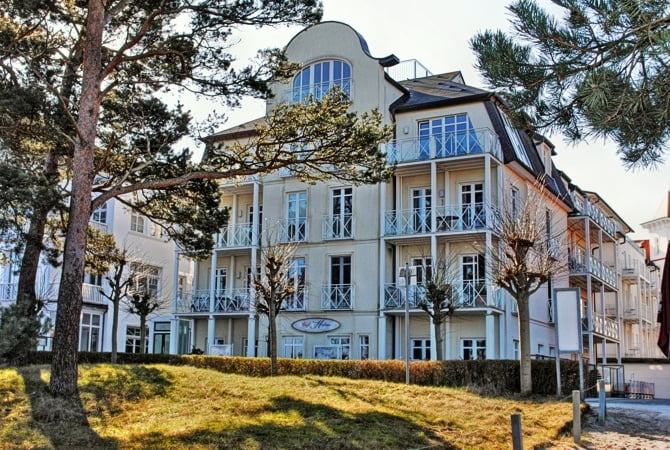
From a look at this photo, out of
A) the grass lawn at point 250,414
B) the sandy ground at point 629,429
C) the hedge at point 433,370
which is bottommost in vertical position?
the sandy ground at point 629,429

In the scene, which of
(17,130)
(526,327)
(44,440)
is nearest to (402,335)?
(526,327)

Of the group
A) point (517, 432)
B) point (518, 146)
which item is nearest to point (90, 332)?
point (518, 146)

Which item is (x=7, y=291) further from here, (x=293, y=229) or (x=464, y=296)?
(x=464, y=296)

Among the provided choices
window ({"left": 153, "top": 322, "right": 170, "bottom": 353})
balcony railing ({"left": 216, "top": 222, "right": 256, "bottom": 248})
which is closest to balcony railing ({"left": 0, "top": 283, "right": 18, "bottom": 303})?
window ({"left": 153, "top": 322, "right": 170, "bottom": 353})

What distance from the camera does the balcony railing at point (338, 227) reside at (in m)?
29.8

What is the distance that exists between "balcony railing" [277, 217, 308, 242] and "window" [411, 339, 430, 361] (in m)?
6.22

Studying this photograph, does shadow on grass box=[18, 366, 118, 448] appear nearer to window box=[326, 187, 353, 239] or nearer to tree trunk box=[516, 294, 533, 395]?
tree trunk box=[516, 294, 533, 395]

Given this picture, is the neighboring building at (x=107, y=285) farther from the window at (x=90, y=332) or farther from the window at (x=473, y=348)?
the window at (x=473, y=348)

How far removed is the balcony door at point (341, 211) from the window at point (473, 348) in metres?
6.21

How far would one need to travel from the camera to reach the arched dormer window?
31.0 m

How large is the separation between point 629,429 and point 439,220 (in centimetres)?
1503

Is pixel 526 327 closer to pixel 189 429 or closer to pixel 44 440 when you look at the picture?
pixel 189 429

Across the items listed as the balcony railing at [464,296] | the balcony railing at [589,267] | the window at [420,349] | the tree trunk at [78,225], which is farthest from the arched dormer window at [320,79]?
the tree trunk at [78,225]

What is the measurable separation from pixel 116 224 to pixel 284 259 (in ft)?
60.1
